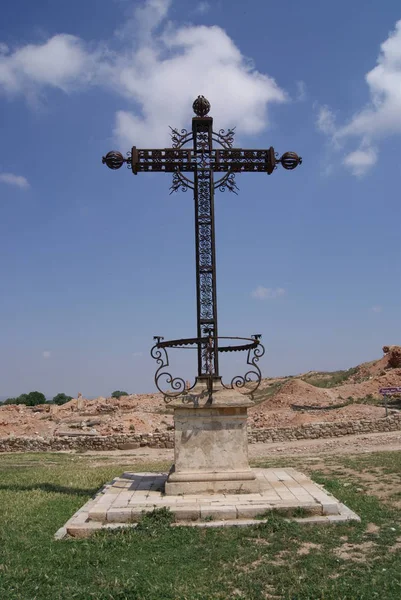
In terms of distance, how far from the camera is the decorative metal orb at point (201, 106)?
7.60 meters

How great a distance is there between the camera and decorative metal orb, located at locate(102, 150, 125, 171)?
7.50 meters

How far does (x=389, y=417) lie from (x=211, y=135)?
15.3 metres

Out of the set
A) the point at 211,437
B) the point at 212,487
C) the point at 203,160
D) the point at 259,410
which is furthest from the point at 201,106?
the point at 259,410

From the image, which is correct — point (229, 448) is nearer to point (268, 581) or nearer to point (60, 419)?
point (268, 581)

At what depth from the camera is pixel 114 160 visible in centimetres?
751

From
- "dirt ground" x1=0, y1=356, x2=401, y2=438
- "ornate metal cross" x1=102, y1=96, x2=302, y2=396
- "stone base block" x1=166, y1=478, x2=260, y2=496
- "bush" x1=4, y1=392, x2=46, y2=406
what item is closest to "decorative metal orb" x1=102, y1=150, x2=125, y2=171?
"ornate metal cross" x1=102, y1=96, x2=302, y2=396

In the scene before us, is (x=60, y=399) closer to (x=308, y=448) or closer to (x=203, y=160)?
(x=308, y=448)

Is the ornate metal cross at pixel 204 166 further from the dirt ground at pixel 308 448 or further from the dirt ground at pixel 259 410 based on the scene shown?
the dirt ground at pixel 259 410

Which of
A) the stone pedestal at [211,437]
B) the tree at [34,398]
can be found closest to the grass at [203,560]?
the stone pedestal at [211,437]

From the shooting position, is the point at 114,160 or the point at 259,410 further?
the point at 259,410

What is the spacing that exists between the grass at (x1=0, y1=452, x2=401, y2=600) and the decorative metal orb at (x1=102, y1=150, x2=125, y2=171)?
189 inches

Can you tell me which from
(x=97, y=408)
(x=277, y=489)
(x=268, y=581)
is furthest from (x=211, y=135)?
(x=97, y=408)

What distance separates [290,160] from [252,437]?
13357 millimetres

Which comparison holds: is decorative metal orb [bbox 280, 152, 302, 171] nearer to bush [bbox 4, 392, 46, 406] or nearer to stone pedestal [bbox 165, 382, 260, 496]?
stone pedestal [bbox 165, 382, 260, 496]
